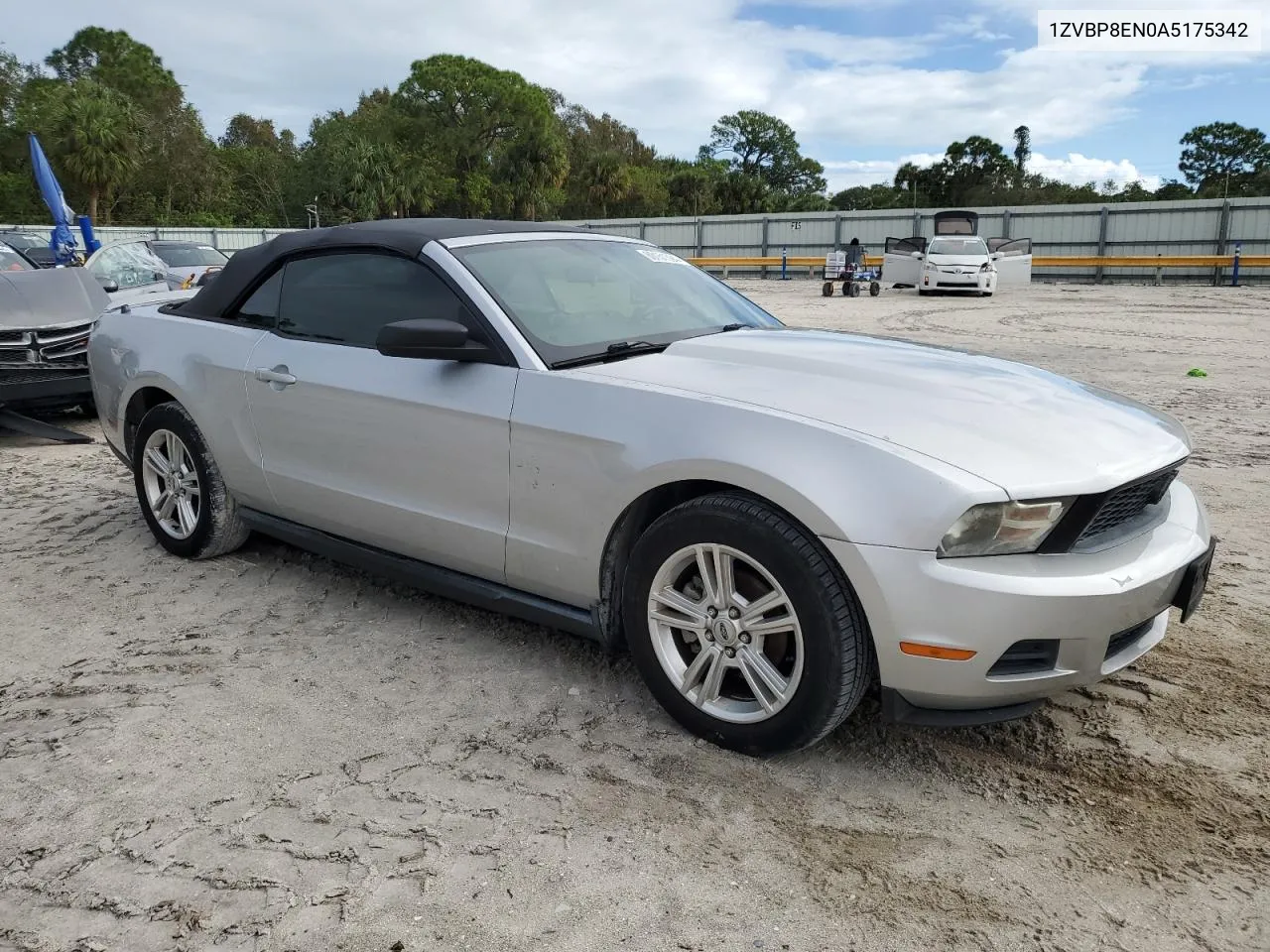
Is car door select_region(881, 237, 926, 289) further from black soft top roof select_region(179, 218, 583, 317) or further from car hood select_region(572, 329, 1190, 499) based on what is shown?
car hood select_region(572, 329, 1190, 499)

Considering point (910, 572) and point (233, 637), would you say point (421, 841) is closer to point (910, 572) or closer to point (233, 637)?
point (910, 572)

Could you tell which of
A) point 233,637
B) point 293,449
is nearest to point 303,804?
point 233,637

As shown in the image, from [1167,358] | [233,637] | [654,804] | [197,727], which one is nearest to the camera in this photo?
[654,804]

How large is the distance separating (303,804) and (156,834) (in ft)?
1.20

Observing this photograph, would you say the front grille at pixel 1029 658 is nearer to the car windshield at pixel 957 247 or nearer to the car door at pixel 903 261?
the car windshield at pixel 957 247

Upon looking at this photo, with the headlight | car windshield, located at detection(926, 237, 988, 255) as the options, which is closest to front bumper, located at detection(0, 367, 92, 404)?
the headlight

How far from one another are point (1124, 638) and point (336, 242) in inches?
127

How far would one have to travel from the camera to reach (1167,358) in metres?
12.0

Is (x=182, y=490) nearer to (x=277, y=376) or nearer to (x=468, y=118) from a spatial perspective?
(x=277, y=376)

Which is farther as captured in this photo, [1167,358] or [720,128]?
[720,128]

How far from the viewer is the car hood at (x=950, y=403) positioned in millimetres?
2586

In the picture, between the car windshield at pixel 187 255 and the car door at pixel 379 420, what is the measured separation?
994cm

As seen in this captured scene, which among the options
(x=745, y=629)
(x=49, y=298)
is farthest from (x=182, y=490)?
(x=49, y=298)

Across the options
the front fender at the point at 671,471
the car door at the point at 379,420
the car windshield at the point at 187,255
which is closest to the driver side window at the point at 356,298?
the car door at the point at 379,420
